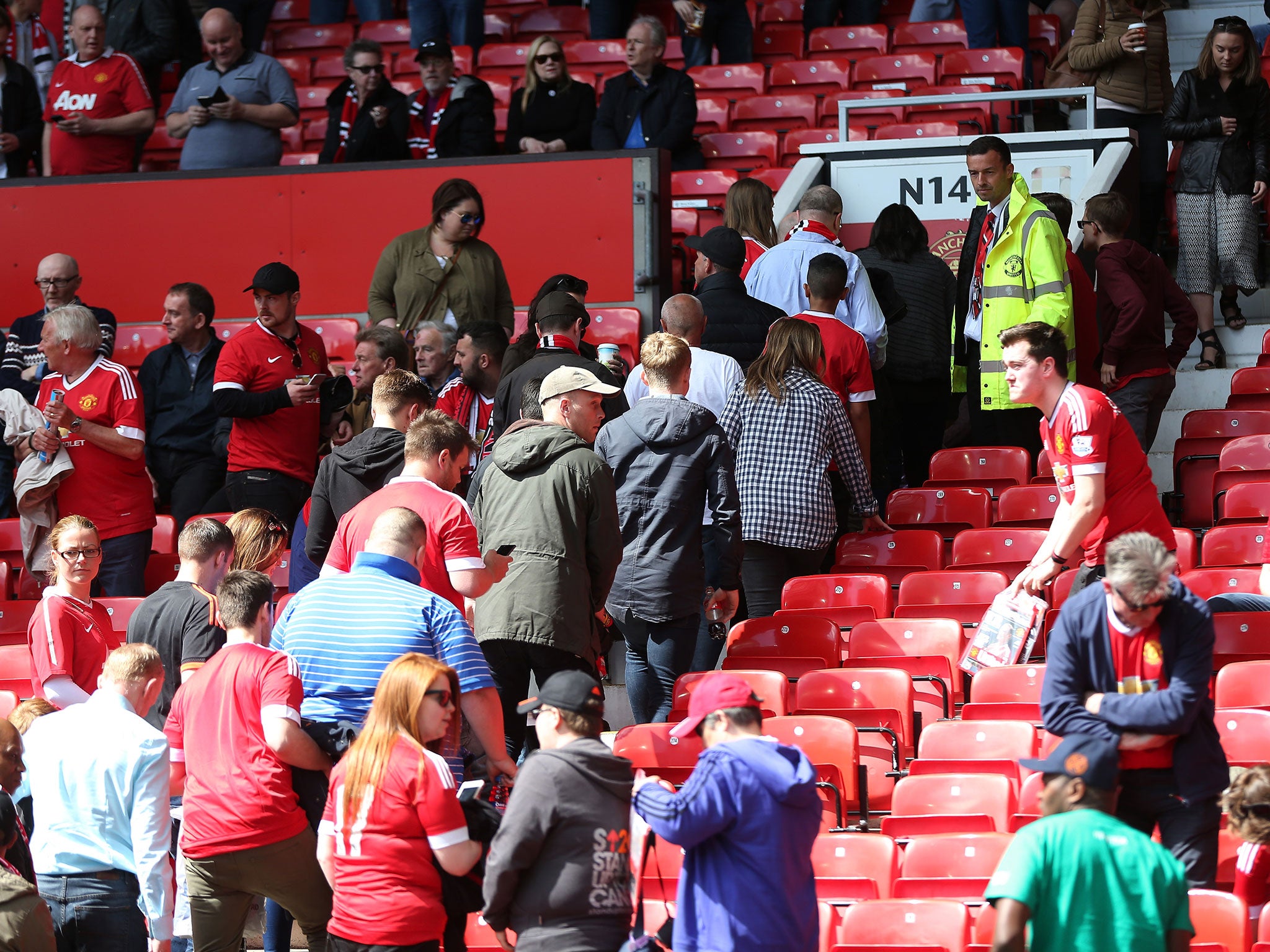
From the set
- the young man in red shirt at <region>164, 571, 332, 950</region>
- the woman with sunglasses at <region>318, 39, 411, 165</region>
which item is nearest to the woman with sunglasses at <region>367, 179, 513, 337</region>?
the woman with sunglasses at <region>318, 39, 411, 165</region>

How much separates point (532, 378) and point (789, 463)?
1.10 m

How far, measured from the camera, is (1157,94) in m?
10.2

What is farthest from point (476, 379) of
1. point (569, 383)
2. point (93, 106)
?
point (93, 106)

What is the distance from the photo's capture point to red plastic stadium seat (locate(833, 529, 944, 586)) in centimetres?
703

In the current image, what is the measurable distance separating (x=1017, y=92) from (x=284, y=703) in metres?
7.05

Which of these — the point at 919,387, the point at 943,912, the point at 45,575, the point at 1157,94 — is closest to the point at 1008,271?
the point at 919,387

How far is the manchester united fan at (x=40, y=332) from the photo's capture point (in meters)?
8.24

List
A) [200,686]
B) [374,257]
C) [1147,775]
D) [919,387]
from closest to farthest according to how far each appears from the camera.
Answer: [1147,775] < [200,686] < [919,387] < [374,257]

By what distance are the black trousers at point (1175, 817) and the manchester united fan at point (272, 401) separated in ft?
13.7

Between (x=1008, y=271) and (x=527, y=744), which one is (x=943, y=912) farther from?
(x=1008, y=271)

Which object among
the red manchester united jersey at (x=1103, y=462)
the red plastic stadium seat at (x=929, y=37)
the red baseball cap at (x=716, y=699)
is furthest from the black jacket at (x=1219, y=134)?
the red baseball cap at (x=716, y=699)

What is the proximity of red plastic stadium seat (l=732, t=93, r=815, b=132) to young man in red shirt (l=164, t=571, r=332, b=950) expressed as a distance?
777 cm

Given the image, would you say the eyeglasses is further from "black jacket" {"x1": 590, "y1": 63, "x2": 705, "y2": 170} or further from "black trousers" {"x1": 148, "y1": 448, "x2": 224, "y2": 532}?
"black jacket" {"x1": 590, "y1": 63, "x2": 705, "y2": 170}

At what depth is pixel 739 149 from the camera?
11.3 m
